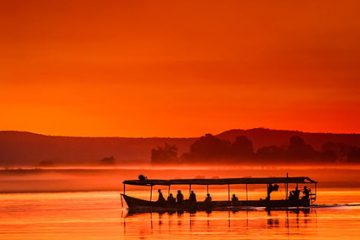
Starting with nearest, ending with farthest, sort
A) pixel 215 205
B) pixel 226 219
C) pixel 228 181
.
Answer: pixel 226 219
pixel 228 181
pixel 215 205

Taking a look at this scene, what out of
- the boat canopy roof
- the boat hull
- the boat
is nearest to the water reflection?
the boat hull

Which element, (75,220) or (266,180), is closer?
(75,220)

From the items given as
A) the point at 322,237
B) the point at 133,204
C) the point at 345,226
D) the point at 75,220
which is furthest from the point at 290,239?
the point at 133,204

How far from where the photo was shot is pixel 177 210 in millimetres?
127062

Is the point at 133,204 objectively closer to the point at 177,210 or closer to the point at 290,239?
the point at 177,210

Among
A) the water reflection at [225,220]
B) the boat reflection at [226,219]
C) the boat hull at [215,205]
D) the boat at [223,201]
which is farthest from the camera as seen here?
the boat hull at [215,205]

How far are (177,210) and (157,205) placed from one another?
264 cm

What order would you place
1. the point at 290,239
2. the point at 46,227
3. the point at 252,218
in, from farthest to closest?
the point at 252,218, the point at 46,227, the point at 290,239

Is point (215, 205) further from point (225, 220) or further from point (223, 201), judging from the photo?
point (225, 220)

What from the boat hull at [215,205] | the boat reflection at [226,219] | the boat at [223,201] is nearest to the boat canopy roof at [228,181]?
the boat at [223,201]

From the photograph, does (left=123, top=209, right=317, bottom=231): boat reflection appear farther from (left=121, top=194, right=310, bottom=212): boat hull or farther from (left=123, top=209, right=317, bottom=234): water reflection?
(left=121, top=194, right=310, bottom=212): boat hull

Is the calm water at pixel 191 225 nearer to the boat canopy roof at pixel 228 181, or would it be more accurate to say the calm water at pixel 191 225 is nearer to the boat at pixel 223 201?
the boat at pixel 223 201

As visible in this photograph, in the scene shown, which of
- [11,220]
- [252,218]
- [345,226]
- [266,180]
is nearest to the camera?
[345,226]

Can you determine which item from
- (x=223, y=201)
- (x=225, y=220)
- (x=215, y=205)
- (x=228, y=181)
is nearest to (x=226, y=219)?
(x=225, y=220)
